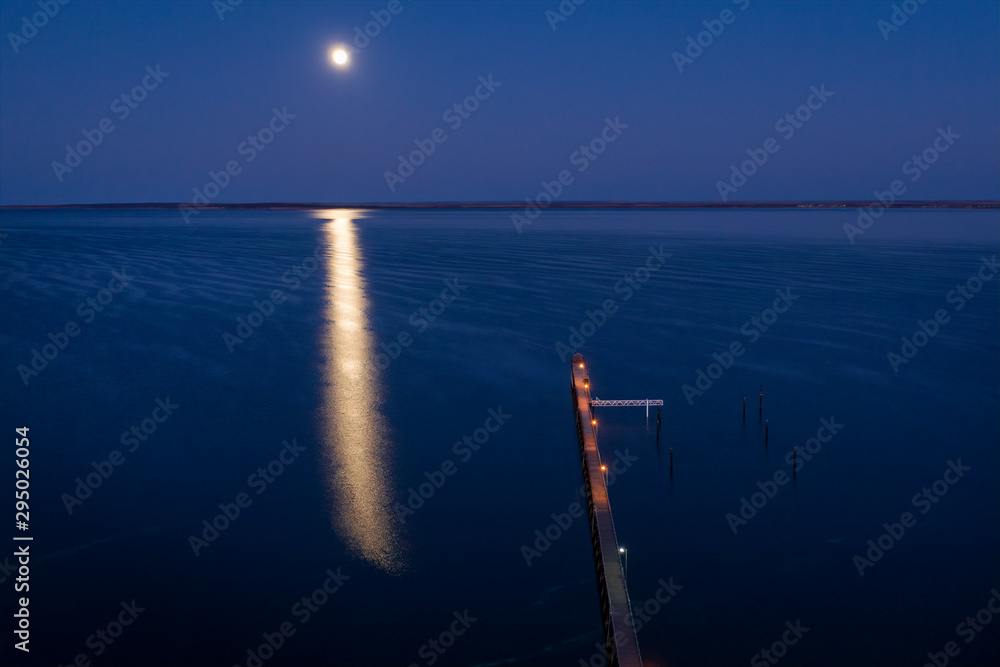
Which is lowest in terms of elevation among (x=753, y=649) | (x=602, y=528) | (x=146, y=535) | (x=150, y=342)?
(x=753, y=649)

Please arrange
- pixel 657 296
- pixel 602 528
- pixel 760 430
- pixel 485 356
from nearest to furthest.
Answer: pixel 602 528 < pixel 760 430 < pixel 485 356 < pixel 657 296

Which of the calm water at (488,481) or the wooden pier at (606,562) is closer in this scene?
the wooden pier at (606,562)

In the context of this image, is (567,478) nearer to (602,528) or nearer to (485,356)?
(602,528)

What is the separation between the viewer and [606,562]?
16.1 meters

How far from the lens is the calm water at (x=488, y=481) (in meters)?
15.1

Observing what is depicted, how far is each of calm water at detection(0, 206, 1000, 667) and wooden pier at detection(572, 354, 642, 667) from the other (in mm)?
548

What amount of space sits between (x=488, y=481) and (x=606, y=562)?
609 cm

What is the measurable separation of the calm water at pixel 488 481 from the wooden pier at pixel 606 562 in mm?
548

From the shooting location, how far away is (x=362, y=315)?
147 feet

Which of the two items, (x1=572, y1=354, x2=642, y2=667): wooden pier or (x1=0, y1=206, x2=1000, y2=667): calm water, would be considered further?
(x1=0, y1=206, x2=1000, y2=667): calm water

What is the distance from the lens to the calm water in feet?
49.4

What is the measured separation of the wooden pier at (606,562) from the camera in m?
13.6

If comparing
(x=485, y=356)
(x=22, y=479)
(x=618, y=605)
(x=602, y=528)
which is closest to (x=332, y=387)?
(x=485, y=356)

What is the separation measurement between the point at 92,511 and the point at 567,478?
12083 millimetres
